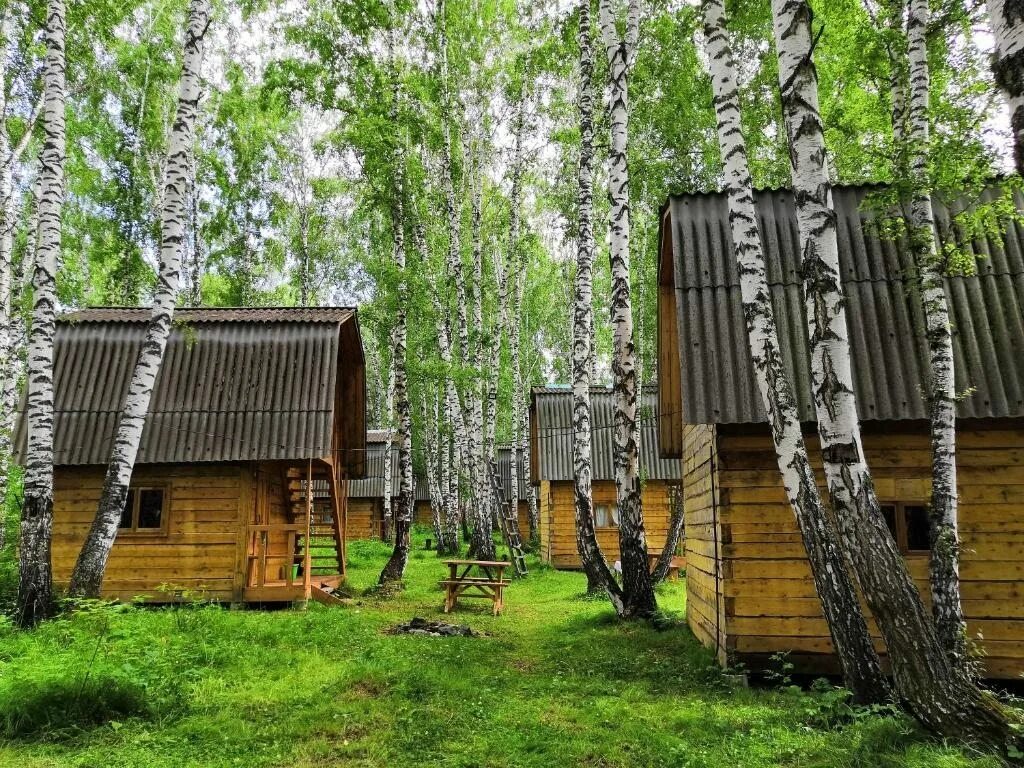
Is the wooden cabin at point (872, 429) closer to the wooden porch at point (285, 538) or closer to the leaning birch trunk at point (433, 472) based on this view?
the wooden porch at point (285, 538)

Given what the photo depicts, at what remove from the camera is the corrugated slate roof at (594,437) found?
22.9 metres

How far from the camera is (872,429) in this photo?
834cm

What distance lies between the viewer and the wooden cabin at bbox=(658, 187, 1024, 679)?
25.9ft

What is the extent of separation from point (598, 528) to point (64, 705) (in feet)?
59.5

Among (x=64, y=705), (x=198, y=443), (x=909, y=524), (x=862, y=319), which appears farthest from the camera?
(x=198, y=443)

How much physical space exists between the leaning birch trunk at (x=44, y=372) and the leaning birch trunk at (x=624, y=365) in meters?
8.15

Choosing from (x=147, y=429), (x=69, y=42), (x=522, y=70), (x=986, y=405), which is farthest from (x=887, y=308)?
(x=522, y=70)

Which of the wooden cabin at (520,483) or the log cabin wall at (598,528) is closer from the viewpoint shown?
the log cabin wall at (598,528)

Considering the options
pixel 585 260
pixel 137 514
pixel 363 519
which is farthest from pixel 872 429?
pixel 363 519

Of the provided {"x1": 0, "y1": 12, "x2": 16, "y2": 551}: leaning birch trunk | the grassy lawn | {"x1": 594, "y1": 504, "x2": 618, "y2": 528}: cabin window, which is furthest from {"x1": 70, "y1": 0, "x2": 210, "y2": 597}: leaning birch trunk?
{"x1": 594, "y1": 504, "x2": 618, "y2": 528}: cabin window

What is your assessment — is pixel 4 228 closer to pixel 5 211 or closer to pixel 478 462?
pixel 5 211

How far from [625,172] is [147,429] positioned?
1048 centimetres

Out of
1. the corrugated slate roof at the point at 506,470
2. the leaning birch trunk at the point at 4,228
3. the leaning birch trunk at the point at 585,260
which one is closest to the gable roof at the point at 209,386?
the leaning birch trunk at the point at 4,228

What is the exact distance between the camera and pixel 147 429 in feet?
44.5
